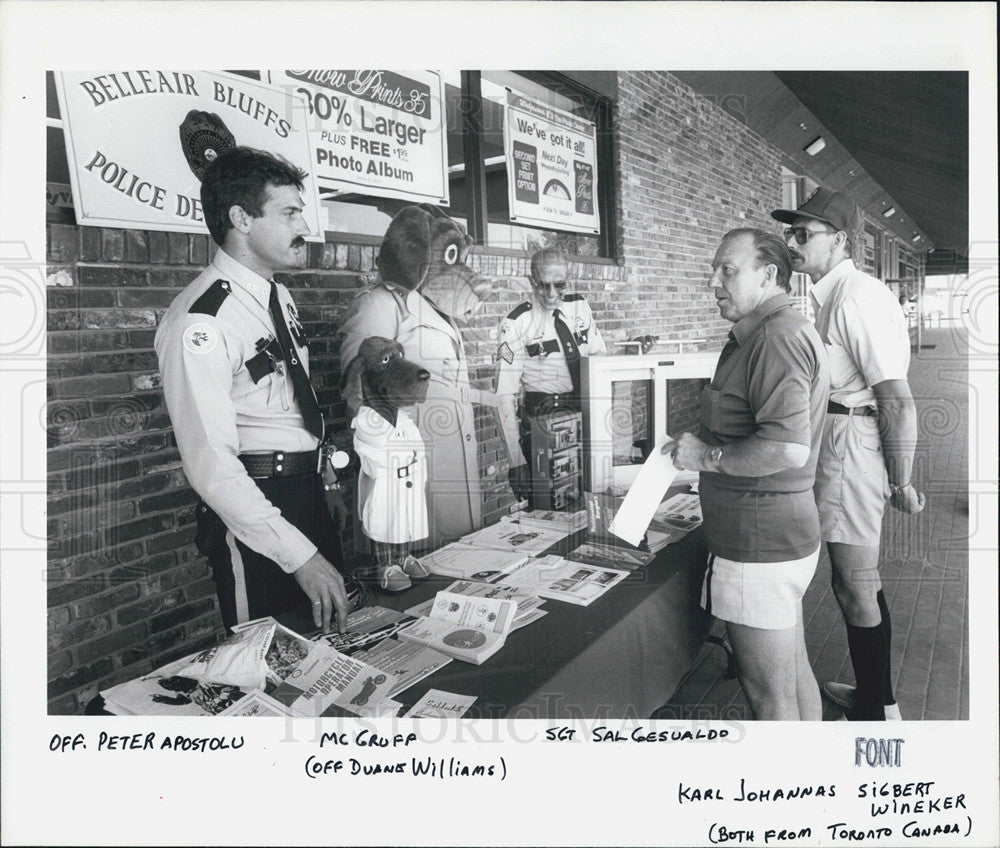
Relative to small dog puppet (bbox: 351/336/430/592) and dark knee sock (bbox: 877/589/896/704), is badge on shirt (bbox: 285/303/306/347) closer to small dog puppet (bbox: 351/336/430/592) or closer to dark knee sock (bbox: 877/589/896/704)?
small dog puppet (bbox: 351/336/430/592)

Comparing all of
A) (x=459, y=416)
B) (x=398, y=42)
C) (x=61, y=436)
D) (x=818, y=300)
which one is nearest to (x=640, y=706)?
(x=459, y=416)

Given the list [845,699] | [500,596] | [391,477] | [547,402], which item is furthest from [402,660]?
[845,699]

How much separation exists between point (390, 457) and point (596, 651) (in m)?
0.85

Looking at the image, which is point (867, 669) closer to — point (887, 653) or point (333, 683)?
point (887, 653)

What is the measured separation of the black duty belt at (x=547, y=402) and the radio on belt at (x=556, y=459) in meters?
0.02

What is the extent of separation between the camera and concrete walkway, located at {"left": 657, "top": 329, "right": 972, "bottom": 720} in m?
2.15

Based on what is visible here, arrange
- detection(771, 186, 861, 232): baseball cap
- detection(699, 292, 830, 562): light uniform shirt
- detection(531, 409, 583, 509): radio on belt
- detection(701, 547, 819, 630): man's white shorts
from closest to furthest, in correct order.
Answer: detection(699, 292, 830, 562): light uniform shirt
detection(701, 547, 819, 630): man's white shorts
detection(771, 186, 861, 232): baseball cap
detection(531, 409, 583, 509): radio on belt

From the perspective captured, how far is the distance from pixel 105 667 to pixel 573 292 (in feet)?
5.92

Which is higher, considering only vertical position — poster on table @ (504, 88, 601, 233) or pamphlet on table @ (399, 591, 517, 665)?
poster on table @ (504, 88, 601, 233)

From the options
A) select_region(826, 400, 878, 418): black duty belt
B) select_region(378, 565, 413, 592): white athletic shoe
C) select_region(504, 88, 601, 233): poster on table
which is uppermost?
select_region(504, 88, 601, 233): poster on table

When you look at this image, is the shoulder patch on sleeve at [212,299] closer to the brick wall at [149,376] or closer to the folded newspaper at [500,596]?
the brick wall at [149,376]

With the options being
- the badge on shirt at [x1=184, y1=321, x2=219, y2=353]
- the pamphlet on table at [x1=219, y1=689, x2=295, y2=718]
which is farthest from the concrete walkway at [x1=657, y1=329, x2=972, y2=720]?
the badge on shirt at [x1=184, y1=321, x2=219, y2=353]

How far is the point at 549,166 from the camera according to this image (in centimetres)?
245

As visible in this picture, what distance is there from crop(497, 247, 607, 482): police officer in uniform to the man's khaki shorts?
77 cm
